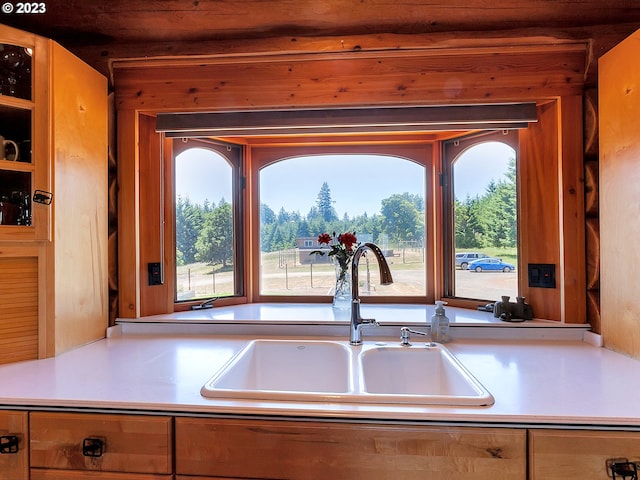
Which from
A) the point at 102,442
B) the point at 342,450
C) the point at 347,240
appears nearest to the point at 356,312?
the point at 347,240

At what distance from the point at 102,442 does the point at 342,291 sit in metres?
1.20

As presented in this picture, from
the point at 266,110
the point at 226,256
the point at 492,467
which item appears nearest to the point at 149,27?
the point at 266,110

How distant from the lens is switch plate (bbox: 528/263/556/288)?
156 cm

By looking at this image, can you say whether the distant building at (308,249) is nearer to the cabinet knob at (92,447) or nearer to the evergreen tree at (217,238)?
the evergreen tree at (217,238)

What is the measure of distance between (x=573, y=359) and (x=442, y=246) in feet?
2.81

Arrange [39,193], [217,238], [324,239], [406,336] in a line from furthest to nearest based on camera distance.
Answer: [217,238] → [324,239] → [406,336] → [39,193]

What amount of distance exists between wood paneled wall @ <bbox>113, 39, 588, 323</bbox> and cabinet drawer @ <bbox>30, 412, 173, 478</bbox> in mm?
742

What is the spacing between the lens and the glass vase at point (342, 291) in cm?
181

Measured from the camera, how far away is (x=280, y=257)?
210 centimetres

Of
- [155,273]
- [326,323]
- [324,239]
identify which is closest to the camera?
[326,323]

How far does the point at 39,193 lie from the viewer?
4.18 ft

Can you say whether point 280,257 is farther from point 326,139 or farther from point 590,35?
point 590,35

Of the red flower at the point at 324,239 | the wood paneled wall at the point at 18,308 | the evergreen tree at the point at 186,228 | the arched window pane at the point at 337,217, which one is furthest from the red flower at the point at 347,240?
the wood paneled wall at the point at 18,308

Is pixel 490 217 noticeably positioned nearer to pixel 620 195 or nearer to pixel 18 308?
pixel 620 195
